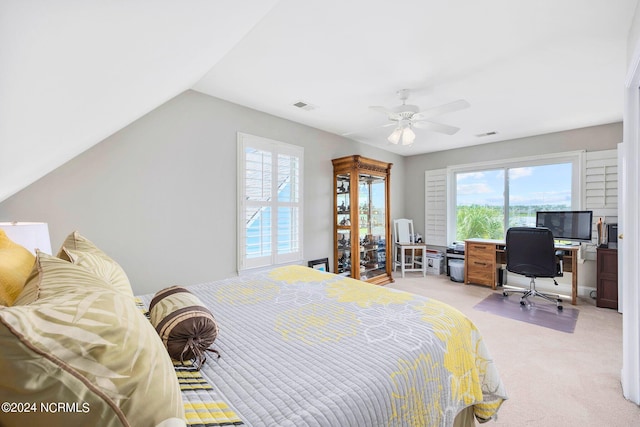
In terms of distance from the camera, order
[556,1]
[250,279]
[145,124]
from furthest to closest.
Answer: [145,124] → [250,279] → [556,1]

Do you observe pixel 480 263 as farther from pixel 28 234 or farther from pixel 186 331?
pixel 28 234

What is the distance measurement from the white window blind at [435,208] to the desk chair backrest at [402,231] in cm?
35

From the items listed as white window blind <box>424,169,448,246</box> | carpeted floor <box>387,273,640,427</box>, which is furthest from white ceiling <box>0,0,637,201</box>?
carpeted floor <box>387,273,640,427</box>

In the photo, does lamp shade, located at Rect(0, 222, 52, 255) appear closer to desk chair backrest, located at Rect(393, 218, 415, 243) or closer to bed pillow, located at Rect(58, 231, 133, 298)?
bed pillow, located at Rect(58, 231, 133, 298)

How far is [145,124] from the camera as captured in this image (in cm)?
261

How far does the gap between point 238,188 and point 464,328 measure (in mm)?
2667

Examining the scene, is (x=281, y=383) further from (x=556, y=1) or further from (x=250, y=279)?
(x=556, y=1)

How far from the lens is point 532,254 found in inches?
147

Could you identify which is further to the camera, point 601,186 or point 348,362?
point 601,186

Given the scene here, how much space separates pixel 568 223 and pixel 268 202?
4398 millimetres

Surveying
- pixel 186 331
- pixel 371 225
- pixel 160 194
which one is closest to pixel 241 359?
pixel 186 331

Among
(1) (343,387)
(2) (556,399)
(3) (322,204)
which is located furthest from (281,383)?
(3) (322,204)

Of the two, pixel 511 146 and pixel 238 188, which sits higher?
pixel 511 146

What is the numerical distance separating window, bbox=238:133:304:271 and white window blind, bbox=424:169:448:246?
317 cm
